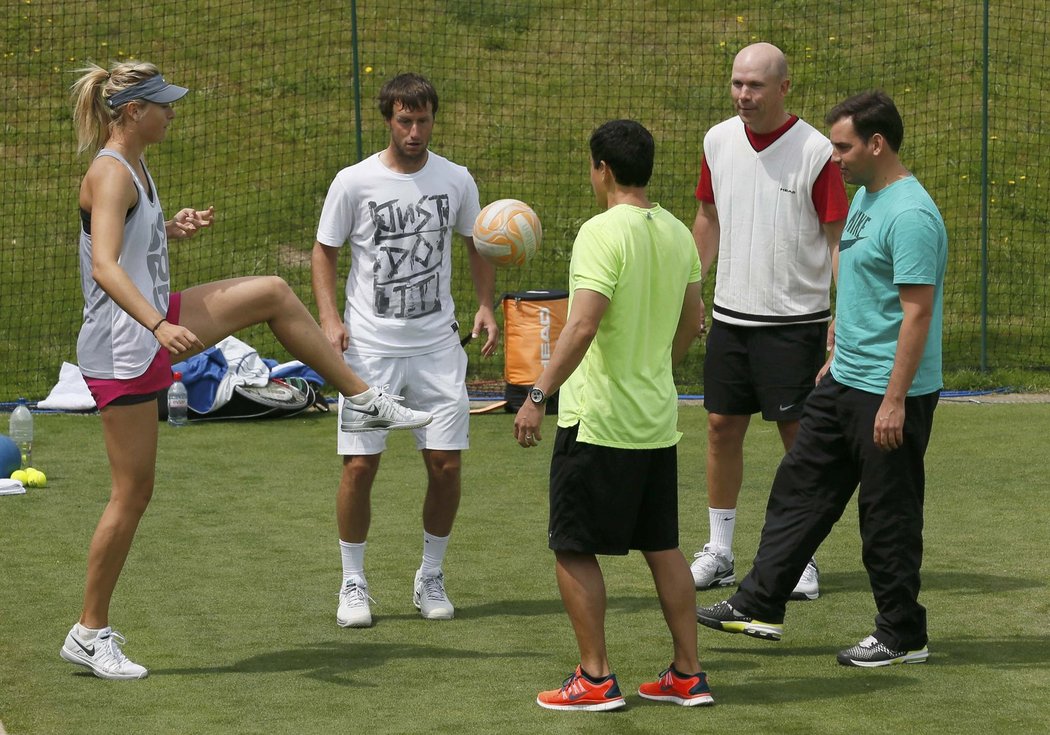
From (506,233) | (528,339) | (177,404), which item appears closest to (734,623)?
(506,233)

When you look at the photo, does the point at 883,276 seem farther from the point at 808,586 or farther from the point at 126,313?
the point at 126,313

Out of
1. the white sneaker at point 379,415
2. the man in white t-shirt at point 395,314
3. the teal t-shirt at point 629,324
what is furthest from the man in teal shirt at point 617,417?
the man in white t-shirt at point 395,314

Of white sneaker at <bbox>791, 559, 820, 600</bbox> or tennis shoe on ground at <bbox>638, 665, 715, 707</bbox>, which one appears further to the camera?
white sneaker at <bbox>791, 559, 820, 600</bbox>

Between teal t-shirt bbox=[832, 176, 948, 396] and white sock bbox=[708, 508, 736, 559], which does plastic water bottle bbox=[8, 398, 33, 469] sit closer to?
white sock bbox=[708, 508, 736, 559]

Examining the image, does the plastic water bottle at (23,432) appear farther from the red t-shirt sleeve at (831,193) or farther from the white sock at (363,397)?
the red t-shirt sleeve at (831,193)

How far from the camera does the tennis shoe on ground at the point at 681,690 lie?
4.79 metres

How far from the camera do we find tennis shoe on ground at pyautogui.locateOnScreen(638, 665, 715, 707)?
4.79 meters

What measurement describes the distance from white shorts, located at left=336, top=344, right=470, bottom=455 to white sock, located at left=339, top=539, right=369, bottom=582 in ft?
1.26

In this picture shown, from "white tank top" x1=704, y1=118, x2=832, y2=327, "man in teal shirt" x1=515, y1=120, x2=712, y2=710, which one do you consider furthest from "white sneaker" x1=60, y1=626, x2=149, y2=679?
"white tank top" x1=704, y1=118, x2=832, y2=327

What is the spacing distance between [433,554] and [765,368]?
152 centimetres

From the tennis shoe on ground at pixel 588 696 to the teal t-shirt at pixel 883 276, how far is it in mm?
Answer: 1363

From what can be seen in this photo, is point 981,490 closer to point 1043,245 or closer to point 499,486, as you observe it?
point 499,486

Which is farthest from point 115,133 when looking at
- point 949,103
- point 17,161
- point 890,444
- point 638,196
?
point 949,103

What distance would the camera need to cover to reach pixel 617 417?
4.69 m
